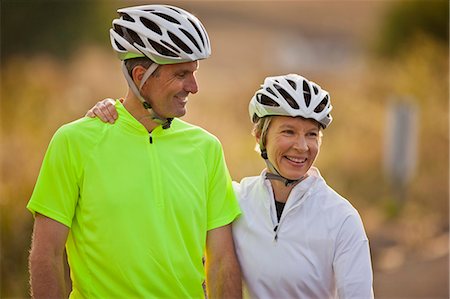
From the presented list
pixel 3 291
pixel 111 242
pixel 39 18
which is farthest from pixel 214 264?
pixel 39 18

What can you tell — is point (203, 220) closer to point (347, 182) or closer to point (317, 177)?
point (317, 177)

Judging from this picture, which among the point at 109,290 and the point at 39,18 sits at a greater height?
the point at 39,18

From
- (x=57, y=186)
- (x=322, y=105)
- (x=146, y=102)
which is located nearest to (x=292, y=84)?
(x=322, y=105)

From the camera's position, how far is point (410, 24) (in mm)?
22719

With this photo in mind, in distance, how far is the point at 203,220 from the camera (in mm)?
5168

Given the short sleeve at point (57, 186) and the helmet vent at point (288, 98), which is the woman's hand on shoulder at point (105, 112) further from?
the helmet vent at point (288, 98)

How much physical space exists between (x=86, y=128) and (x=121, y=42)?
0.49m

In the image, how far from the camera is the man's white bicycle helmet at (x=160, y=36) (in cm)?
512

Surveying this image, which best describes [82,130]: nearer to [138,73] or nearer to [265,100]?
[138,73]

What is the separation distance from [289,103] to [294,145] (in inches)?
8.7

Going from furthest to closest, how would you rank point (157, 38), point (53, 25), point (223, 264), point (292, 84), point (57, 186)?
point (53, 25) → point (292, 84) → point (223, 264) → point (157, 38) → point (57, 186)

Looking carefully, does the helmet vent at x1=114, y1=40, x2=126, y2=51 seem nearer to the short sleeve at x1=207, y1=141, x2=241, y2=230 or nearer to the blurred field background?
the short sleeve at x1=207, y1=141, x2=241, y2=230

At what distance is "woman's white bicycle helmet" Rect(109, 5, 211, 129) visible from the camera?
5.12 metres

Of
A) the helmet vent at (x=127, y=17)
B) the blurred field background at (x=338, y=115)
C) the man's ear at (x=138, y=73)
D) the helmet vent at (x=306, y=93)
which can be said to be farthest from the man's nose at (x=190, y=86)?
the blurred field background at (x=338, y=115)
